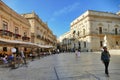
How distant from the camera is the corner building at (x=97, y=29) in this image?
53438mm

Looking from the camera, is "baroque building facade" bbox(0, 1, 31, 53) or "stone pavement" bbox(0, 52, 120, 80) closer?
"stone pavement" bbox(0, 52, 120, 80)

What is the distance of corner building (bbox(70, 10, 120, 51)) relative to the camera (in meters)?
53.4

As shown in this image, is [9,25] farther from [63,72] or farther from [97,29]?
[97,29]

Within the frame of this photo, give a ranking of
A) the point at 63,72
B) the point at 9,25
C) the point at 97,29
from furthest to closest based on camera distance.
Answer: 1. the point at 97,29
2. the point at 9,25
3. the point at 63,72

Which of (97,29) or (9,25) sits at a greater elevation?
(97,29)

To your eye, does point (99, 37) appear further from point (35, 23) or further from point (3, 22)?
point (3, 22)

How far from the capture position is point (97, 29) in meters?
54.8

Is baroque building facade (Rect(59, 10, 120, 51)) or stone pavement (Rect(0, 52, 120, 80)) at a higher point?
baroque building facade (Rect(59, 10, 120, 51))

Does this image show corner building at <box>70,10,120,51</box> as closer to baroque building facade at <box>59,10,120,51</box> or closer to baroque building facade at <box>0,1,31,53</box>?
baroque building facade at <box>59,10,120,51</box>

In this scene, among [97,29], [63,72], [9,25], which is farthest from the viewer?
[97,29]

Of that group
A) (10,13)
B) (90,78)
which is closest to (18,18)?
(10,13)

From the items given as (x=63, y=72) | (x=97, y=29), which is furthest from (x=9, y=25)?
(x=97, y=29)

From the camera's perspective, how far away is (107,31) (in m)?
55.9

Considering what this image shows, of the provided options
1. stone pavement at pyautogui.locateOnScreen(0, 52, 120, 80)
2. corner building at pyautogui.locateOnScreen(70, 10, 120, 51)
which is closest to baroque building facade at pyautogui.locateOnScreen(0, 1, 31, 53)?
stone pavement at pyautogui.locateOnScreen(0, 52, 120, 80)
